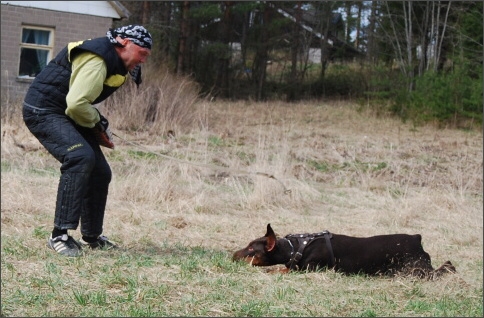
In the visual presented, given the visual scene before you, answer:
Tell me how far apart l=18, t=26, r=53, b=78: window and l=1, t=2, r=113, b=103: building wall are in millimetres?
228

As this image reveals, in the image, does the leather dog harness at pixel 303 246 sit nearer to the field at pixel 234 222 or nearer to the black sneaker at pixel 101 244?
the field at pixel 234 222

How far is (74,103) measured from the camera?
5.27 metres

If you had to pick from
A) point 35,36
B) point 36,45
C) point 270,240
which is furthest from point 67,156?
point 35,36

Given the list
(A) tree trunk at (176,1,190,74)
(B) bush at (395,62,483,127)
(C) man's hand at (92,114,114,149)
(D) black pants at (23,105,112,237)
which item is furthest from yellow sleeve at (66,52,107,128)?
(A) tree trunk at (176,1,190,74)

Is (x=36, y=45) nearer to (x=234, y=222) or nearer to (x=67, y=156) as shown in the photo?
(x=234, y=222)

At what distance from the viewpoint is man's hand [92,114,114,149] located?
18.7 ft

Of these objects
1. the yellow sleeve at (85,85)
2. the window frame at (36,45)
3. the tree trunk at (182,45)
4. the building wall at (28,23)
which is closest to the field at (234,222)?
the yellow sleeve at (85,85)

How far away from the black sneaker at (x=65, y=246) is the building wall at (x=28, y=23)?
15870 millimetres

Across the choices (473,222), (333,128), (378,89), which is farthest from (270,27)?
(473,222)

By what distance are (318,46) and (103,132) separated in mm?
30199

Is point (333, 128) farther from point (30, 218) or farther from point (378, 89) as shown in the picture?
point (30, 218)

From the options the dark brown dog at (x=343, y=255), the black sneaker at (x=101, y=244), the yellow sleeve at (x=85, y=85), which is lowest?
the black sneaker at (x=101, y=244)

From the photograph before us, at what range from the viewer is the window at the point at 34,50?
21359 millimetres

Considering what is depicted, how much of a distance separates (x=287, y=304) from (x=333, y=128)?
1725 centimetres
